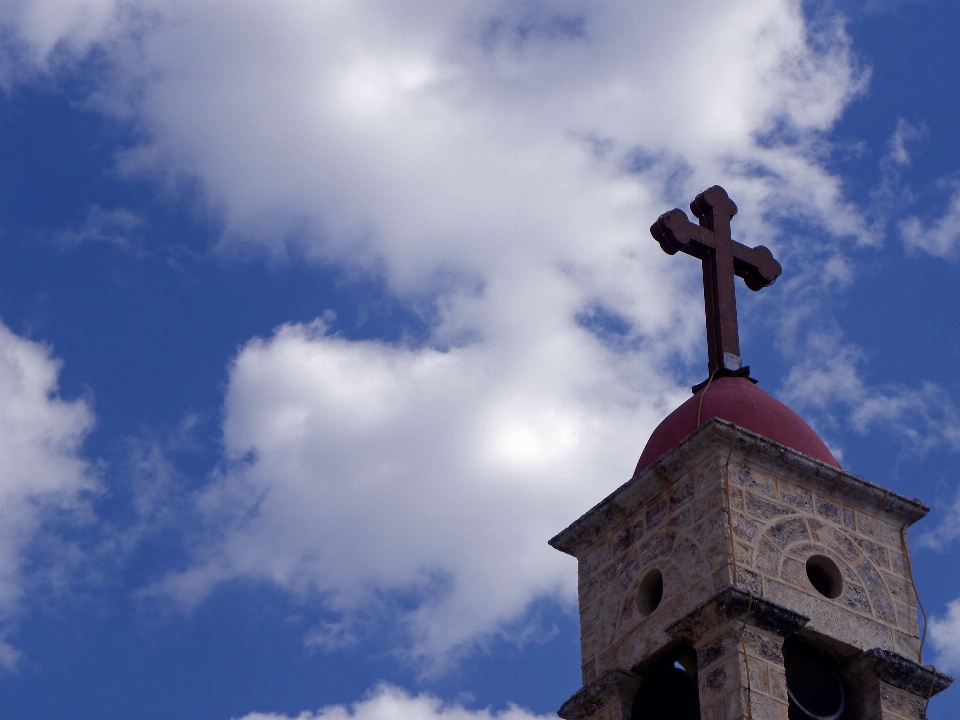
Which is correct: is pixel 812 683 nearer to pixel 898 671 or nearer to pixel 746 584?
pixel 898 671

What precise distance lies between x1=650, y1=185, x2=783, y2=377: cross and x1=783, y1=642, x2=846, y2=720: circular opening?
2194mm

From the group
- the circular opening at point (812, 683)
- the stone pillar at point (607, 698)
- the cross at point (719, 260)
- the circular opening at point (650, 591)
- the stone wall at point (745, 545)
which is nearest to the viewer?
the circular opening at point (812, 683)

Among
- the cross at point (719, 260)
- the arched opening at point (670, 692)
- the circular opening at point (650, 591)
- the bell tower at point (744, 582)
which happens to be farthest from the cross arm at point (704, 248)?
the arched opening at point (670, 692)

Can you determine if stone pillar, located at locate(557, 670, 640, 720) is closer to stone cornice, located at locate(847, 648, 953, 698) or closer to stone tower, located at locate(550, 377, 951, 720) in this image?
stone tower, located at locate(550, 377, 951, 720)

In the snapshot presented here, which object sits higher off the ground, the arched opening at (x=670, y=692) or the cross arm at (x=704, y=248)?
the cross arm at (x=704, y=248)

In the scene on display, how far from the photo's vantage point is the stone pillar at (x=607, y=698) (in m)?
10.7

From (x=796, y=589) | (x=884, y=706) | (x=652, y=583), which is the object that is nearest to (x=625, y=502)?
(x=652, y=583)

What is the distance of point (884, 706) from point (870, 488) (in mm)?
1471

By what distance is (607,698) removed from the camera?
10.8 meters

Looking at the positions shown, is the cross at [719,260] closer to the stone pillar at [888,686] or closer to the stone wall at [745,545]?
the stone wall at [745,545]

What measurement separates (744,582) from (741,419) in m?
1.32

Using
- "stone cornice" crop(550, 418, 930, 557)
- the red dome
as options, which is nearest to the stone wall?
"stone cornice" crop(550, 418, 930, 557)

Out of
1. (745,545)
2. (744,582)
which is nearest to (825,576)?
(745,545)

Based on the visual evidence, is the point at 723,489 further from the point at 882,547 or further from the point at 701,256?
the point at 701,256
